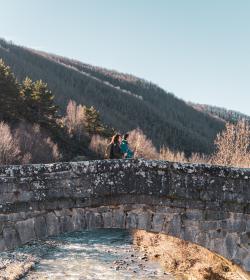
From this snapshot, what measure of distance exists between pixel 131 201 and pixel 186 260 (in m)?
9.44

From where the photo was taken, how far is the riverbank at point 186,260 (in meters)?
14.7

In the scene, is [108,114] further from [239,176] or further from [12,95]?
[239,176]

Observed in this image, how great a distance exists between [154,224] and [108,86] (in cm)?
13778

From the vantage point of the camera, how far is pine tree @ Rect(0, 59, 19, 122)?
1502 inches

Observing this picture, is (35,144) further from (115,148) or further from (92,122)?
(115,148)

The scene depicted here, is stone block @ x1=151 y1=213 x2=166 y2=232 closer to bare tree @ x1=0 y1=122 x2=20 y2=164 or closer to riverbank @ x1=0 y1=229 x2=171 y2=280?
riverbank @ x1=0 y1=229 x2=171 y2=280

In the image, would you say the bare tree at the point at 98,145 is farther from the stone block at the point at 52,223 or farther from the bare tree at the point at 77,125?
the stone block at the point at 52,223

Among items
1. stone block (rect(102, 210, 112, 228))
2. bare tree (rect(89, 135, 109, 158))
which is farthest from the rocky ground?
bare tree (rect(89, 135, 109, 158))

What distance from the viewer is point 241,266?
351 inches

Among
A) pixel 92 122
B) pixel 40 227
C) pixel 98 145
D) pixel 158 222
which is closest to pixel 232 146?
pixel 158 222

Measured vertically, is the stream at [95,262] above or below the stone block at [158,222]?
below

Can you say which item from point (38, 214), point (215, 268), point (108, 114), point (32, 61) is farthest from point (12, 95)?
point (32, 61)

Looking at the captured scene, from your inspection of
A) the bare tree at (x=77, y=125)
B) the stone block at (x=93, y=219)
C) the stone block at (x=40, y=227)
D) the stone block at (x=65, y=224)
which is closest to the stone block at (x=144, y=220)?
the stone block at (x=93, y=219)

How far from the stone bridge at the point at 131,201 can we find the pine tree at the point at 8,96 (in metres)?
30.7
